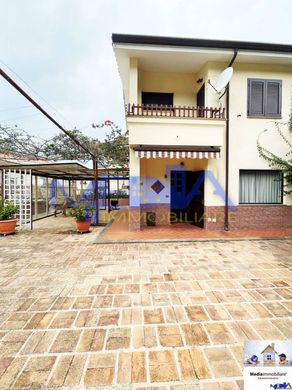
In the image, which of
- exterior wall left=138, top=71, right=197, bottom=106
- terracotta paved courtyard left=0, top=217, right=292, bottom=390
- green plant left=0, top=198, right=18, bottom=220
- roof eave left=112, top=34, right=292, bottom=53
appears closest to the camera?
terracotta paved courtyard left=0, top=217, right=292, bottom=390

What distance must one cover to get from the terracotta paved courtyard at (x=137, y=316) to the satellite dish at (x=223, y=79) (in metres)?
8.45

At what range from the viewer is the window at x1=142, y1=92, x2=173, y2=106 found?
47.9ft

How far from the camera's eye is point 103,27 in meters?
24.2

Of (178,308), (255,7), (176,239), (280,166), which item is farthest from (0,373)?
(255,7)

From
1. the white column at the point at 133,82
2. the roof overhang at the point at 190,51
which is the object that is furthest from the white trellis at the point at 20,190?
the roof overhang at the point at 190,51

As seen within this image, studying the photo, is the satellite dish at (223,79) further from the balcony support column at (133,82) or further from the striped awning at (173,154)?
the balcony support column at (133,82)

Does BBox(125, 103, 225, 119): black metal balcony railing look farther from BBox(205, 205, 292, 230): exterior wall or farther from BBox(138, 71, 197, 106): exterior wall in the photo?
BBox(205, 205, 292, 230): exterior wall

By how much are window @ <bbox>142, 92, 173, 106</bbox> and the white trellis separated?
30.7 feet

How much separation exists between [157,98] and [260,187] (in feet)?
27.8

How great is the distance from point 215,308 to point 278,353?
11.4ft

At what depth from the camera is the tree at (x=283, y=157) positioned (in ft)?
43.9

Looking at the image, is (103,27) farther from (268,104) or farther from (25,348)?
(25,348)

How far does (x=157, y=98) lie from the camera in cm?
1462

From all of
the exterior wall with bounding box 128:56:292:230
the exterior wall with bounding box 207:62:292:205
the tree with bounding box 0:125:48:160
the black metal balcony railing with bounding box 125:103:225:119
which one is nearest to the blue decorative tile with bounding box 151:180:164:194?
the exterior wall with bounding box 128:56:292:230
